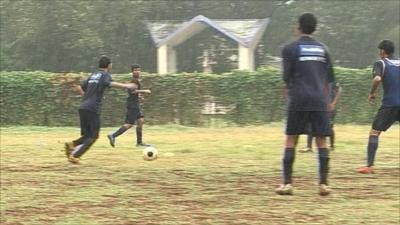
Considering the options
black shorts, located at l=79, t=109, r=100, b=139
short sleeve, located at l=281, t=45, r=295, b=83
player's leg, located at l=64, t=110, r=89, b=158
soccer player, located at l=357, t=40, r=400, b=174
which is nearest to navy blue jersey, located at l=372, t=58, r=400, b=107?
soccer player, located at l=357, t=40, r=400, b=174

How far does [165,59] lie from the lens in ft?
106

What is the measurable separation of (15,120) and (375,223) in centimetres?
1765

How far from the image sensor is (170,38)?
32438mm

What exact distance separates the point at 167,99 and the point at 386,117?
44.0 ft

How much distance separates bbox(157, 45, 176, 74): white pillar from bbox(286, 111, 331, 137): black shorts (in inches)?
Answer: 944

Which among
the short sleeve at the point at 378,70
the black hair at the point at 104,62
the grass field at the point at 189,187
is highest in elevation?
the black hair at the point at 104,62

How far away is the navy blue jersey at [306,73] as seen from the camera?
6.91 metres

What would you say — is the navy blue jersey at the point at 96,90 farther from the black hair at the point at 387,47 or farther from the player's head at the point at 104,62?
the black hair at the point at 387,47

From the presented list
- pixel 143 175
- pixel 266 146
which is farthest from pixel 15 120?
pixel 143 175

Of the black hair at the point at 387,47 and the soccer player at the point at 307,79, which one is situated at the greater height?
the black hair at the point at 387,47

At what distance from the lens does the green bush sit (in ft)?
73.0

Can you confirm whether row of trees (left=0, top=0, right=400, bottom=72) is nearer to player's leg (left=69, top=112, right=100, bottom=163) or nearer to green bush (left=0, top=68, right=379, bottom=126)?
green bush (left=0, top=68, right=379, bottom=126)

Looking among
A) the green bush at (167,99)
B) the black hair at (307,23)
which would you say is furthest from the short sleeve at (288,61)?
the green bush at (167,99)

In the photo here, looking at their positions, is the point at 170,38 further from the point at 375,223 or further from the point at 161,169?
the point at 375,223
